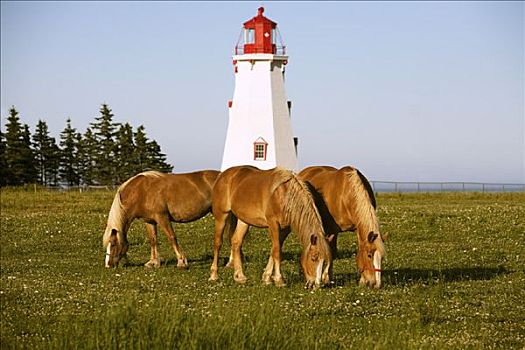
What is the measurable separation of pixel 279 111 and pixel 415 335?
3628cm

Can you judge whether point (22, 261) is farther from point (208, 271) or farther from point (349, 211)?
point (349, 211)

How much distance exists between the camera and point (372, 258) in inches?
515

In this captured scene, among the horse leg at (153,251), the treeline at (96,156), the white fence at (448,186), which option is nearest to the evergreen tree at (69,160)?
the treeline at (96,156)

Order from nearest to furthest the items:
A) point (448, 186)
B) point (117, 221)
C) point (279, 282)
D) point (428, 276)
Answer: point (279, 282) < point (428, 276) < point (117, 221) < point (448, 186)

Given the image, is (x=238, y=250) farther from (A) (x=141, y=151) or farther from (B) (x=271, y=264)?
(A) (x=141, y=151)

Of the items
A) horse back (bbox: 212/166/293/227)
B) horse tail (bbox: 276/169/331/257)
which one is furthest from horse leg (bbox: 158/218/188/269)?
horse tail (bbox: 276/169/331/257)

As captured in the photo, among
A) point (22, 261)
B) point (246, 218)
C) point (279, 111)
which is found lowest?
point (22, 261)

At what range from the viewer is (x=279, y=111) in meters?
45.2

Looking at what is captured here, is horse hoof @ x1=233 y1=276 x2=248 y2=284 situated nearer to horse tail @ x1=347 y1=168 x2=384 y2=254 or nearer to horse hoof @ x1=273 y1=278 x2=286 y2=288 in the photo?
horse hoof @ x1=273 y1=278 x2=286 y2=288

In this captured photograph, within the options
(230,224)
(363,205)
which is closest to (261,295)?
(363,205)

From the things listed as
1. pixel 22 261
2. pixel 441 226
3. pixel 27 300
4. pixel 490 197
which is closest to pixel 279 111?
pixel 490 197

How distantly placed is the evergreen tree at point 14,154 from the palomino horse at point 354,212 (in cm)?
6264

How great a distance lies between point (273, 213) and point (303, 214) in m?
0.80

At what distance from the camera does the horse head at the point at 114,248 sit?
17188mm
